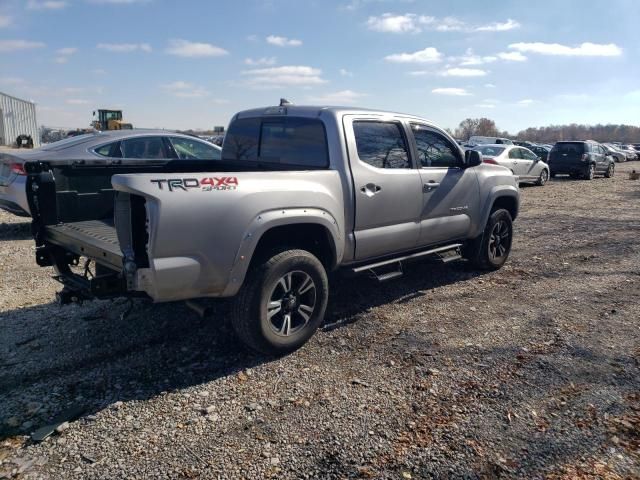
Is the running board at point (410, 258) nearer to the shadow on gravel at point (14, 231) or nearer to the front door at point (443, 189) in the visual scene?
the front door at point (443, 189)

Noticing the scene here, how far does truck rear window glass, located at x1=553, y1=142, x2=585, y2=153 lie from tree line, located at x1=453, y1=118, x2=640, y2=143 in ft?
277

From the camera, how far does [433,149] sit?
222 inches

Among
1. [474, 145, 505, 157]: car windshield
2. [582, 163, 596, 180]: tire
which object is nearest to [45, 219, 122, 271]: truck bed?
[474, 145, 505, 157]: car windshield

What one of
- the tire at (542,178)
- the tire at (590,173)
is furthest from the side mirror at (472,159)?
the tire at (590,173)

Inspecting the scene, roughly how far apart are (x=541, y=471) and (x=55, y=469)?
268 cm

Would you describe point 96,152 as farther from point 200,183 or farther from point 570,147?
point 570,147

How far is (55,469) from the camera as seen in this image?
2729 mm

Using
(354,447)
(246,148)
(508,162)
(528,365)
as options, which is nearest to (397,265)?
(528,365)

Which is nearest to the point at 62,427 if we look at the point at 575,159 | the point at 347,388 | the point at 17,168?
the point at 347,388

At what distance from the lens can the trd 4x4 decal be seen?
10.7 ft

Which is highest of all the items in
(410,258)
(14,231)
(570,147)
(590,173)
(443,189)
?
(570,147)

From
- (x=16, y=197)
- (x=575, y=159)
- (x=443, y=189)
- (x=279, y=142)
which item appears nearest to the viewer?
(x=279, y=142)

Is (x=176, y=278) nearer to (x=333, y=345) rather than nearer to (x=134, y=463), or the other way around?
(x=134, y=463)

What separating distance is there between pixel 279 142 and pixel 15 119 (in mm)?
A: 56804
